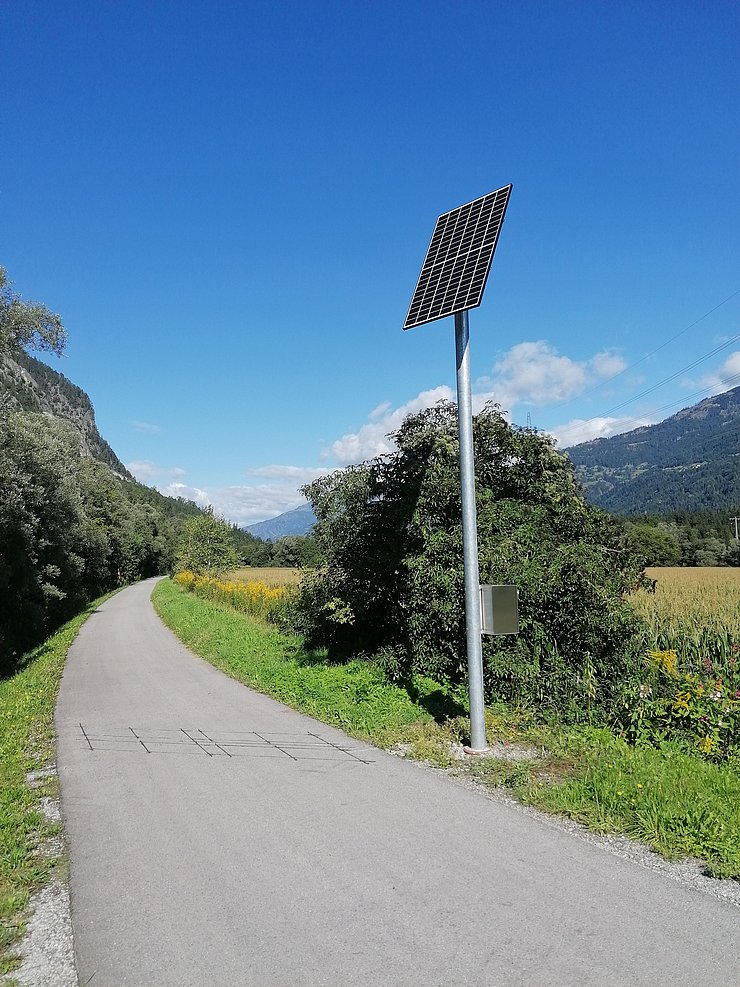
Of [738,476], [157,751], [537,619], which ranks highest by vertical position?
[738,476]

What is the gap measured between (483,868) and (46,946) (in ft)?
8.52

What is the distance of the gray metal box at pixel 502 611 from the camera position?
7.00m

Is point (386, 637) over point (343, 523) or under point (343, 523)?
under

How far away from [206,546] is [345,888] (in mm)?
46611

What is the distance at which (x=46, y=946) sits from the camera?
361 centimetres

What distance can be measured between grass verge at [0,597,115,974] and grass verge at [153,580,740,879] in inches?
134

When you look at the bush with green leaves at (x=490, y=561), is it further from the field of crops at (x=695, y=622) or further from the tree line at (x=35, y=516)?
the tree line at (x=35, y=516)

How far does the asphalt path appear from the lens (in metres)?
3.25

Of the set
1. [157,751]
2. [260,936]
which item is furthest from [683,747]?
[157,751]

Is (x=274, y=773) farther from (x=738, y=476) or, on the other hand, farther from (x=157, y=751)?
(x=738, y=476)

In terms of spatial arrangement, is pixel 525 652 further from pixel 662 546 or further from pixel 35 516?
pixel 662 546

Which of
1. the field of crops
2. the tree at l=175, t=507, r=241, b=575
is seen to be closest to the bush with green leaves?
the field of crops

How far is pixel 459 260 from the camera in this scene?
7723 mm

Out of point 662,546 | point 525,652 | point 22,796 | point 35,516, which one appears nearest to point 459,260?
point 525,652
